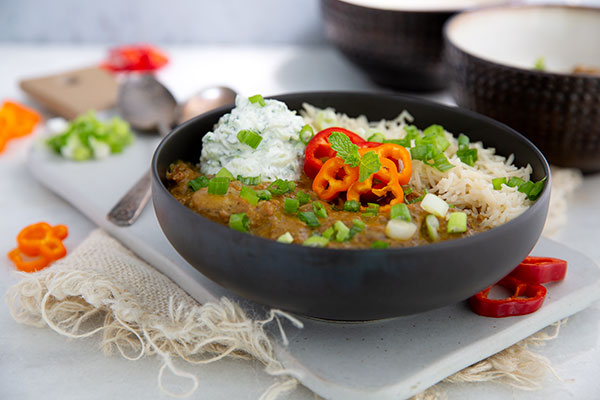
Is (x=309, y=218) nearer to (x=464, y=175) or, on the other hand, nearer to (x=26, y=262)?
(x=464, y=175)

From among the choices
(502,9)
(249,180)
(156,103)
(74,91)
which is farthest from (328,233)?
(74,91)

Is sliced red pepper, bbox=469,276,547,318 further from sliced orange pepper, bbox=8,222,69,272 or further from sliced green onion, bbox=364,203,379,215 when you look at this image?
sliced orange pepper, bbox=8,222,69,272

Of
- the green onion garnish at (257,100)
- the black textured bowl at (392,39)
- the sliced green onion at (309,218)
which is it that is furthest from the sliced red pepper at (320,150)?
the black textured bowl at (392,39)

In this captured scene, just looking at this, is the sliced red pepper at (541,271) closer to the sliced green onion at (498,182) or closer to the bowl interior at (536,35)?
the sliced green onion at (498,182)

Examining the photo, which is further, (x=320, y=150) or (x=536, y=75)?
(x=536, y=75)

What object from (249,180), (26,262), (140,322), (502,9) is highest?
(502,9)

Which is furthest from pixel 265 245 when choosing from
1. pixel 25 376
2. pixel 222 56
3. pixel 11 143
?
pixel 222 56

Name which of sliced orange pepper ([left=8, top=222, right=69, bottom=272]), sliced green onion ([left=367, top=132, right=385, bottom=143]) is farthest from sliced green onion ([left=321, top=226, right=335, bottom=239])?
sliced orange pepper ([left=8, top=222, right=69, bottom=272])
